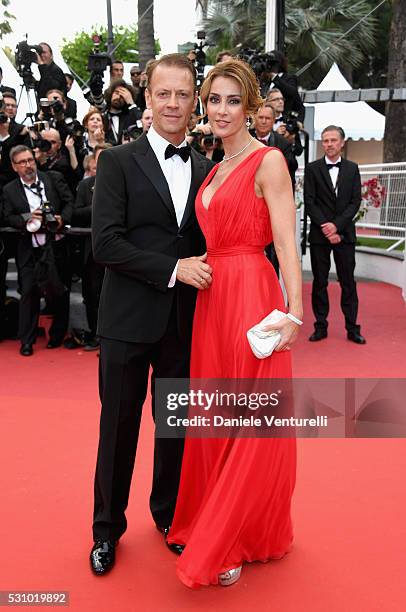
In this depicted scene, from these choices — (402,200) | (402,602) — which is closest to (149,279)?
(402,602)

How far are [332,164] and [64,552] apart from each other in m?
4.70

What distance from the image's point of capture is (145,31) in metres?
16.2

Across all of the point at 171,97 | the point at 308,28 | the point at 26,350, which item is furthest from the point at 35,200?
the point at 308,28

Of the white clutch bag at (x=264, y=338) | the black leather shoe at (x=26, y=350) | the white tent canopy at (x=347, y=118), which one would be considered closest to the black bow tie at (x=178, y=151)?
the white clutch bag at (x=264, y=338)

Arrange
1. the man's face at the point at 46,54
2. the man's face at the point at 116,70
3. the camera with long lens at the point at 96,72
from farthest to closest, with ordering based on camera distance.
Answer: the man's face at the point at 116,70 → the man's face at the point at 46,54 → the camera with long lens at the point at 96,72

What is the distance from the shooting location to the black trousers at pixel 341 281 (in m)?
6.37

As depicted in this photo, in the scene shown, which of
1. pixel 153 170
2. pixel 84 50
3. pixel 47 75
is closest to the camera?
pixel 153 170

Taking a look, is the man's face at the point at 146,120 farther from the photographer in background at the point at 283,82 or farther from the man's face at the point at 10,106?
the man's face at the point at 10,106

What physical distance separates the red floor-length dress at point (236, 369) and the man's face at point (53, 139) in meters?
4.37

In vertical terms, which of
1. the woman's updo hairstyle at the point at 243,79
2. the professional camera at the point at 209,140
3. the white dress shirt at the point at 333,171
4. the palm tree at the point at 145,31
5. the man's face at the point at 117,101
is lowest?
the white dress shirt at the point at 333,171

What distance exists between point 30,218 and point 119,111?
1750 mm

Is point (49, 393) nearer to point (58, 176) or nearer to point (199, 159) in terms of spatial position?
point (58, 176)

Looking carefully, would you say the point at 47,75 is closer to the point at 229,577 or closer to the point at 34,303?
the point at 34,303

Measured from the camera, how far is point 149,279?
97.3 inches
